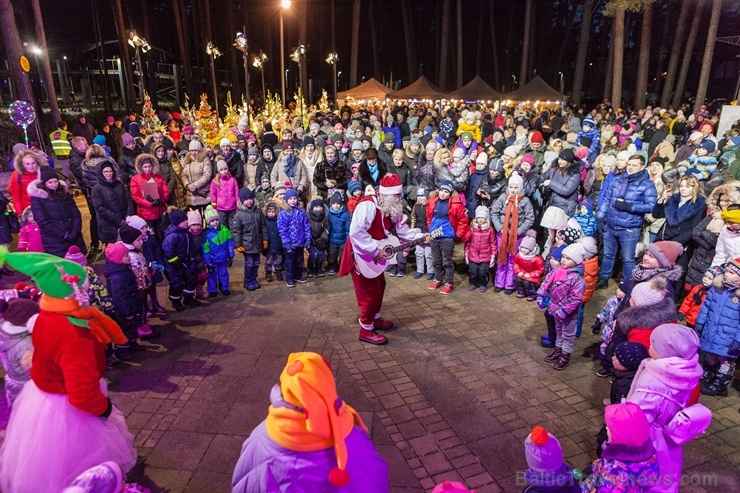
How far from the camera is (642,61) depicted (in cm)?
2306

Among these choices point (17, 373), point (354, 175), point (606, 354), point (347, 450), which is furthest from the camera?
point (354, 175)

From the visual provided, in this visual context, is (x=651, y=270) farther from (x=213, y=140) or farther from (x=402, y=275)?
(x=213, y=140)

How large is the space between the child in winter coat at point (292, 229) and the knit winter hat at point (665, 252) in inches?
187

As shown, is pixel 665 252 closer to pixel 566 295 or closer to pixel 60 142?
pixel 566 295

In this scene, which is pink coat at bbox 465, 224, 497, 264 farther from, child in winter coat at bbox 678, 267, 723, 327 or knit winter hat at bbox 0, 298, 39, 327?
knit winter hat at bbox 0, 298, 39, 327

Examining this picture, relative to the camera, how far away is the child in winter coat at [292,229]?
7324 millimetres

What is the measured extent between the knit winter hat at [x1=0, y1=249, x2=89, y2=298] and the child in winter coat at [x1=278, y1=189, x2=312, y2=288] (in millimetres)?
4303

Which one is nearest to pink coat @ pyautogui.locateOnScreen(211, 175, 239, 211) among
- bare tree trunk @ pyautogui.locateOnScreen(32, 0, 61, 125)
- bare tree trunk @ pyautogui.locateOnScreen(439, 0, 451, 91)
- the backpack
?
the backpack

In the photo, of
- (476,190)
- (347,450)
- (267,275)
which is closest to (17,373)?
(347,450)

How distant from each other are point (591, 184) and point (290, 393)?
8.02 m

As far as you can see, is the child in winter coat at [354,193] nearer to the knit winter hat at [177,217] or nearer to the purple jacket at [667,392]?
the knit winter hat at [177,217]

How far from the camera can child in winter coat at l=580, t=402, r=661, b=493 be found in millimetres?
2705

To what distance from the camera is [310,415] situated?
2.04 meters

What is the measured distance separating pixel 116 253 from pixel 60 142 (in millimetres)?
9788
